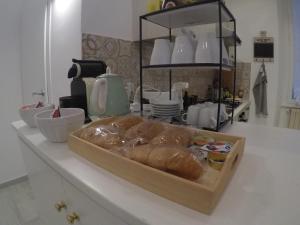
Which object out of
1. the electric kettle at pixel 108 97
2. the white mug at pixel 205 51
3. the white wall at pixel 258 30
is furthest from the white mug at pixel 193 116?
the white wall at pixel 258 30

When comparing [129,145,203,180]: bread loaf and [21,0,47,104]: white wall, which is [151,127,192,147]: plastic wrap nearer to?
[129,145,203,180]: bread loaf

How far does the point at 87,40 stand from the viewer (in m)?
1.29

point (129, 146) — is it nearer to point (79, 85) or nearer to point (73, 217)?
point (73, 217)

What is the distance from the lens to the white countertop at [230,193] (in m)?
0.31

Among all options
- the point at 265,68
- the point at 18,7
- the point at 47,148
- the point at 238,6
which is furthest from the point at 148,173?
the point at 238,6

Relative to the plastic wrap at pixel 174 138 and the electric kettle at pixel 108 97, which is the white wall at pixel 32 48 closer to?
the electric kettle at pixel 108 97

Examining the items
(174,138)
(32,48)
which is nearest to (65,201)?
(174,138)

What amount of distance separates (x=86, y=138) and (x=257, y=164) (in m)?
0.47

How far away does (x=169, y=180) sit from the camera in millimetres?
348

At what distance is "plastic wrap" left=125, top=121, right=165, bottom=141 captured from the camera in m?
0.56

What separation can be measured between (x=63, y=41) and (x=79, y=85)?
0.74 metres

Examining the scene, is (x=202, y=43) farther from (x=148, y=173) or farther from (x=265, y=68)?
(x=265, y=68)

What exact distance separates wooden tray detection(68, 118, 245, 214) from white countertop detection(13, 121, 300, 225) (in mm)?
11

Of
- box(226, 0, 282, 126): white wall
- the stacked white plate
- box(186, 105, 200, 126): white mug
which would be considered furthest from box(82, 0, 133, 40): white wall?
box(226, 0, 282, 126): white wall
